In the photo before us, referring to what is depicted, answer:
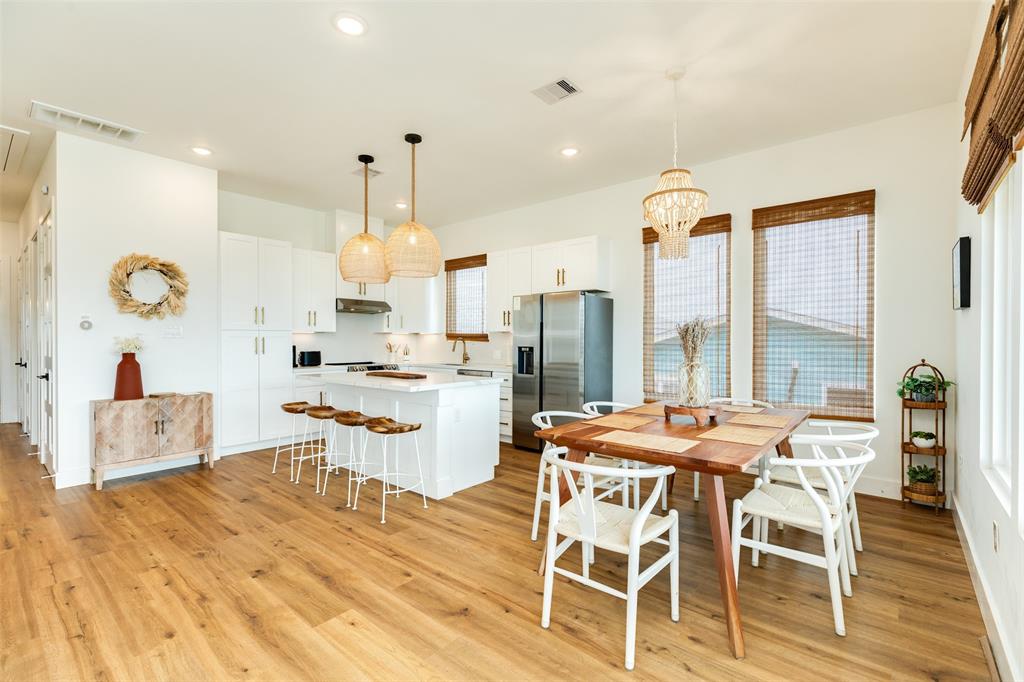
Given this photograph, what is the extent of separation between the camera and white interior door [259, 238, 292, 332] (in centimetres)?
529

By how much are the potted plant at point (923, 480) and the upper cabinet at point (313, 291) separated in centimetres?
581

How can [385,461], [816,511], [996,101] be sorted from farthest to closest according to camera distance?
[385,461] < [816,511] < [996,101]

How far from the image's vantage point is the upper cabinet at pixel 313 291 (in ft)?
18.7

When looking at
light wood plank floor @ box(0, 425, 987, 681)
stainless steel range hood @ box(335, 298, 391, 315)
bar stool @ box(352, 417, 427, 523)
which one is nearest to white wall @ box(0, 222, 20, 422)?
stainless steel range hood @ box(335, 298, 391, 315)

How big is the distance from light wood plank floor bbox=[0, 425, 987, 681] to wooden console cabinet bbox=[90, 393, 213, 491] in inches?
26.4

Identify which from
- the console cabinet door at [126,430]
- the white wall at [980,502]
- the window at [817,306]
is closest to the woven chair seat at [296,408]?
the console cabinet door at [126,430]

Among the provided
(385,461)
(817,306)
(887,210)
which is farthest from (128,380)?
(887,210)

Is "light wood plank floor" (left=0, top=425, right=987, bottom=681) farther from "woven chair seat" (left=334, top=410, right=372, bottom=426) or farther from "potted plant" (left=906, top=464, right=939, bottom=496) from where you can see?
"woven chair seat" (left=334, top=410, right=372, bottom=426)

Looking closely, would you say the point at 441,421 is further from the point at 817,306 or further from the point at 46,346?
the point at 46,346

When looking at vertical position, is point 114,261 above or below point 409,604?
above

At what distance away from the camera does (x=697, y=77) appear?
3.07 m

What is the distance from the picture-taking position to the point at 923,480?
3.39m

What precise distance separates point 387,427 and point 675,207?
2360 mm

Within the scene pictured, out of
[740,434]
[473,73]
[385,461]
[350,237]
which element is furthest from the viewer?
[350,237]
